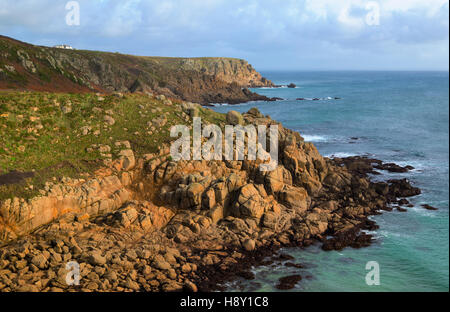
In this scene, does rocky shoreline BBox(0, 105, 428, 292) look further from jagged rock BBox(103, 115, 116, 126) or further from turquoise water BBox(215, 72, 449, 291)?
jagged rock BBox(103, 115, 116, 126)

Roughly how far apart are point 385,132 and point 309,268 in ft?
189

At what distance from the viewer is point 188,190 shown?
26.8 meters

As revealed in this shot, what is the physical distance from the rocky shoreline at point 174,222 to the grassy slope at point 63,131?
134 centimetres

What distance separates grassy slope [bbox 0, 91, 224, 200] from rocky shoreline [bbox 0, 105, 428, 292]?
1.34m

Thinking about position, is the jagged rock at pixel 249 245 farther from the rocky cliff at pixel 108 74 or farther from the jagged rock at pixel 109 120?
the rocky cliff at pixel 108 74

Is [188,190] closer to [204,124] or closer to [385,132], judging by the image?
[204,124]

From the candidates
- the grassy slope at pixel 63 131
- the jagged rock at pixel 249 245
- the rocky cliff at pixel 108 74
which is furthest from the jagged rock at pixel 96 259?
the rocky cliff at pixel 108 74

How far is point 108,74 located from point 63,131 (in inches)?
3335

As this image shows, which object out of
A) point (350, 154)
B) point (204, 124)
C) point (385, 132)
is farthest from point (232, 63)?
point (204, 124)

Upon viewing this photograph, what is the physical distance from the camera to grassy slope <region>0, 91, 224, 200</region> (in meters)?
26.1

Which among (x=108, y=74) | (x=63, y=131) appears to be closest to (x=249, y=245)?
(x=63, y=131)

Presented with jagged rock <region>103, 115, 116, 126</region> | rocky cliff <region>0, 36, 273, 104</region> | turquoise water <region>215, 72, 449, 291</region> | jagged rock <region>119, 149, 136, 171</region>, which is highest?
rocky cliff <region>0, 36, 273, 104</region>

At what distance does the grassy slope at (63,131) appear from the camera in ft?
85.7

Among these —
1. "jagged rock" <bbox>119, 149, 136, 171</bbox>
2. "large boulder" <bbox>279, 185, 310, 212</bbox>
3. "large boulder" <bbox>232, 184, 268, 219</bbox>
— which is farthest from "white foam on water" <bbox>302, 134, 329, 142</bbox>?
"jagged rock" <bbox>119, 149, 136, 171</bbox>
